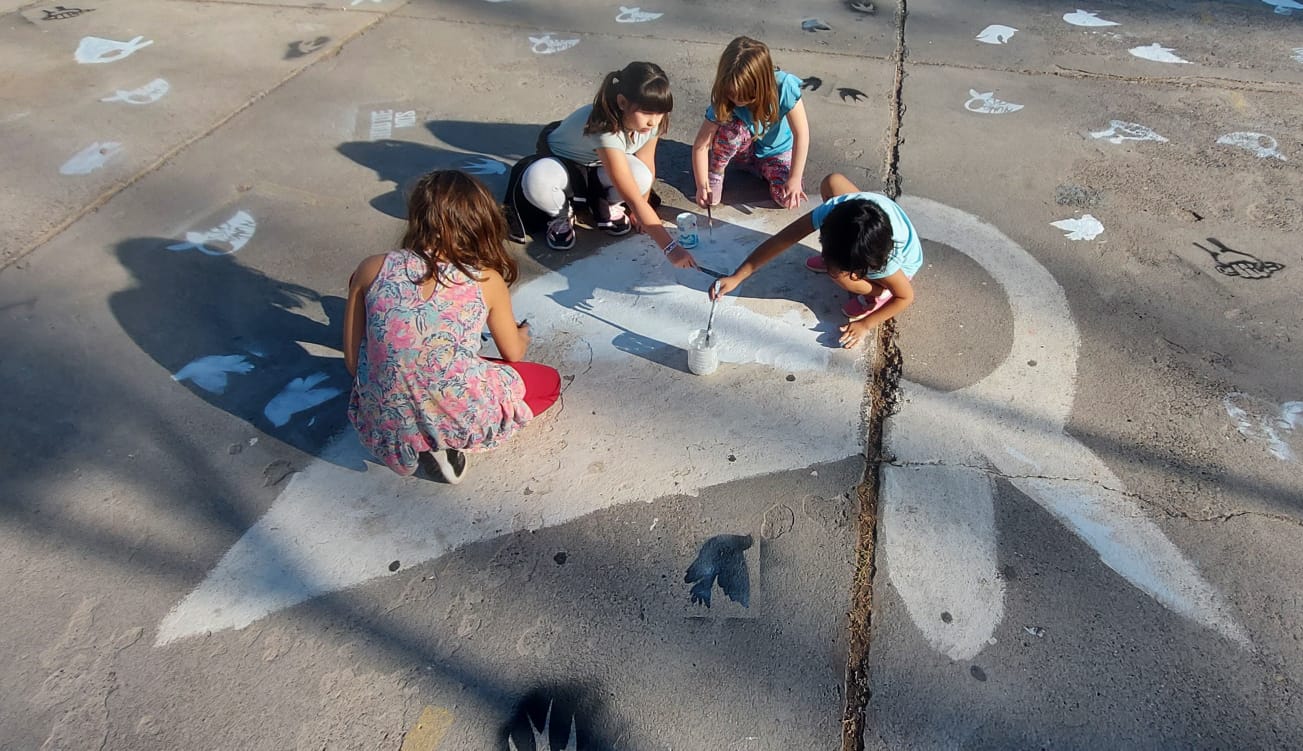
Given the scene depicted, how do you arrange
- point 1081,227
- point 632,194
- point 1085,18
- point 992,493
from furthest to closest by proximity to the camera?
point 1085,18
point 1081,227
point 632,194
point 992,493

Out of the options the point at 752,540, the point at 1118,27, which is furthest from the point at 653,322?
the point at 1118,27

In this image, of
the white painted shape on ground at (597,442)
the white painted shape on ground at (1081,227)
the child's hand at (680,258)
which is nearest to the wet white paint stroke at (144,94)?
the white painted shape on ground at (597,442)

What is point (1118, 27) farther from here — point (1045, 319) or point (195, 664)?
point (195, 664)

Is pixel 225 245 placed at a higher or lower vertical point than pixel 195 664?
higher

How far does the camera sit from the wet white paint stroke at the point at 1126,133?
12.2ft

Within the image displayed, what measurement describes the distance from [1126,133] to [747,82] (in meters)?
2.18

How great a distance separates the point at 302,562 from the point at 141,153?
2694 millimetres

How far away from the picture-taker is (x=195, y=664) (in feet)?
6.08

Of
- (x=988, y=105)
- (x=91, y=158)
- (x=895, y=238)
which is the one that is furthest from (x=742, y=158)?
(x=91, y=158)

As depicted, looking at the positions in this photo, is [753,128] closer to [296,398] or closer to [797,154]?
[797,154]

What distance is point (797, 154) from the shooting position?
3193 millimetres

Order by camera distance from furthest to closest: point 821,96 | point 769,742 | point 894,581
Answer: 1. point 821,96
2. point 894,581
3. point 769,742

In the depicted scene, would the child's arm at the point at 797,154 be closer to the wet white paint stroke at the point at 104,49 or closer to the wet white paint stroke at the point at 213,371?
the wet white paint stroke at the point at 213,371

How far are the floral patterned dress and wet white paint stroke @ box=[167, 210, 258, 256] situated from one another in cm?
137
